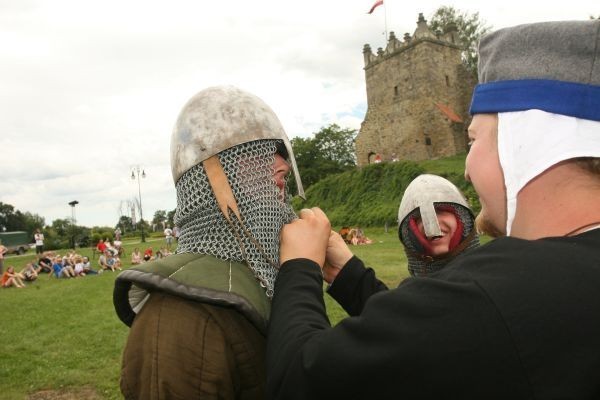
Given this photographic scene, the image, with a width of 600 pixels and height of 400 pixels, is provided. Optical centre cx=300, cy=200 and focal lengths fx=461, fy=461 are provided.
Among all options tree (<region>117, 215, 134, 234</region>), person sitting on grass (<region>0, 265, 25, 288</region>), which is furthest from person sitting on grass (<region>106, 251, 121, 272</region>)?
tree (<region>117, 215, 134, 234</region>)

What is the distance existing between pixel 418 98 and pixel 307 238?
1752 inches

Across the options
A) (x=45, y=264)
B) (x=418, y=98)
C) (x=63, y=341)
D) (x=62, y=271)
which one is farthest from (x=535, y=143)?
(x=418, y=98)

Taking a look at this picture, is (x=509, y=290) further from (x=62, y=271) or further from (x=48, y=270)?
(x=48, y=270)

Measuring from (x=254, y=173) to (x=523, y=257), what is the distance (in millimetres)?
1276

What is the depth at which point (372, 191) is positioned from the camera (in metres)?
35.9

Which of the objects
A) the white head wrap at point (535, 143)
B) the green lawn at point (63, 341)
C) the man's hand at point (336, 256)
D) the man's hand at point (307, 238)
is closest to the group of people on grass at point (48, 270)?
the green lawn at point (63, 341)

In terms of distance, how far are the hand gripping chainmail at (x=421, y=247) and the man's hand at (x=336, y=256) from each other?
1.33 m

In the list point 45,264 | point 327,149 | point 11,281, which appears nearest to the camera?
point 11,281

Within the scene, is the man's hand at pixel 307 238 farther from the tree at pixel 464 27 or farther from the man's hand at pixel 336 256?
the tree at pixel 464 27

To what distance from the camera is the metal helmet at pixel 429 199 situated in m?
3.50

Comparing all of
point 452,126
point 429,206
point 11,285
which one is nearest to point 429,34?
point 452,126

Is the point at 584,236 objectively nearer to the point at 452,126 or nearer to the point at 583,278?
the point at 583,278

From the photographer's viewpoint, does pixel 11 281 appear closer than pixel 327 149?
Yes

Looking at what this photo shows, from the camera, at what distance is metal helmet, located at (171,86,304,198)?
2020 mm
